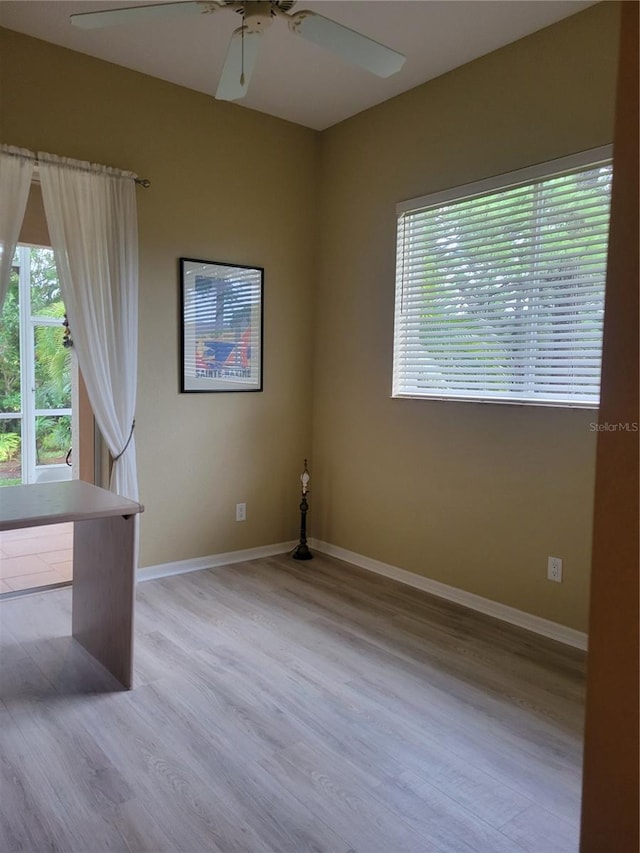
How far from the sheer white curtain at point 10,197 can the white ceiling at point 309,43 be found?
614 mm

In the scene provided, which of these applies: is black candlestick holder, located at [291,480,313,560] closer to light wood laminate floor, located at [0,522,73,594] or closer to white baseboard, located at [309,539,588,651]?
white baseboard, located at [309,539,588,651]

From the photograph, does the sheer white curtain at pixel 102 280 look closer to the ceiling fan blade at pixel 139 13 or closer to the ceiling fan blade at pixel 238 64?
the ceiling fan blade at pixel 238 64

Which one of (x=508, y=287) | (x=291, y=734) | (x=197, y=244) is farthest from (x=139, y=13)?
(x=291, y=734)

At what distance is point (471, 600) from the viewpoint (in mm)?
3254

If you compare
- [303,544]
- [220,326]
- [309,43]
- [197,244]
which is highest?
[309,43]

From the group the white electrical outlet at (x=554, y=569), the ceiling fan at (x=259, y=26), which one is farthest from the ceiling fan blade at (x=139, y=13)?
the white electrical outlet at (x=554, y=569)

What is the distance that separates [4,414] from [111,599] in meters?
3.56

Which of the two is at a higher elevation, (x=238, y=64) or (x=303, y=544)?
(x=238, y=64)

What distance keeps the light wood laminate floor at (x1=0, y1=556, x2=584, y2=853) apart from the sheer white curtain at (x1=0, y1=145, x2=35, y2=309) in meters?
1.77

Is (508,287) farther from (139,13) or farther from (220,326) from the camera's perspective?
(139,13)

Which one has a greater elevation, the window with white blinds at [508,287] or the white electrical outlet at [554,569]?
the window with white blinds at [508,287]

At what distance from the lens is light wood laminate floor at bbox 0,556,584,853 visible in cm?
164

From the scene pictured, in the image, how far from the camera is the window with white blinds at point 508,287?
2.71 meters

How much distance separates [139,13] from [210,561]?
2938mm
